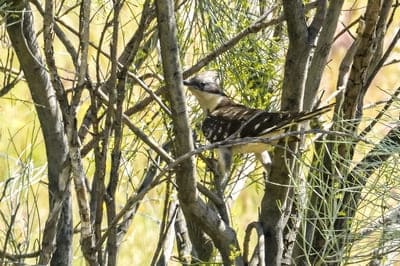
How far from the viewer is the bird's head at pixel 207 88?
345 cm

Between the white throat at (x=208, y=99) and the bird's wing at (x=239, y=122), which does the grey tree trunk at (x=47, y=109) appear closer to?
the bird's wing at (x=239, y=122)

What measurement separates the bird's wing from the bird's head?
0.04 metres

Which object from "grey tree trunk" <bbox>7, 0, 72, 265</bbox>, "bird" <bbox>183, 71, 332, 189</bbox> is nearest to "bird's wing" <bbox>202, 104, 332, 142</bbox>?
"bird" <bbox>183, 71, 332, 189</bbox>

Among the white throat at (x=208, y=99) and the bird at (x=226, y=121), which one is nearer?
the bird at (x=226, y=121)

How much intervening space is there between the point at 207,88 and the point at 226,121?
0.43ft

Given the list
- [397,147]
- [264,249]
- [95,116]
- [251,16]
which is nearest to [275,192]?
[264,249]

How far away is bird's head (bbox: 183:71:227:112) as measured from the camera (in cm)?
345

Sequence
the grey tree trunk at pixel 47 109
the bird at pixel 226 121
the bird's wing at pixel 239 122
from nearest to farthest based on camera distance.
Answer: the grey tree trunk at pixel 47 109 → the bird's wing at pixel 239 122 → the bird at pixel 226 121

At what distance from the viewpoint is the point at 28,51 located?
269 centimetres

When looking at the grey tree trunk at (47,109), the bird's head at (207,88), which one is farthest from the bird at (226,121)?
the grey tree trunk at (47,109)

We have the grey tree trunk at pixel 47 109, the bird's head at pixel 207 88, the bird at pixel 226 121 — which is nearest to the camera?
the grey tree trunk at pixel 47 109

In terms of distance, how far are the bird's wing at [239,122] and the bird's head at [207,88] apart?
0.04m

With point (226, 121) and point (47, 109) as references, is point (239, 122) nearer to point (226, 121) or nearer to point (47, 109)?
point (226, 121)

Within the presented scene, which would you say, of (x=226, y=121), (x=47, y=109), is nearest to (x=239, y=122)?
(x=226, y=121)
